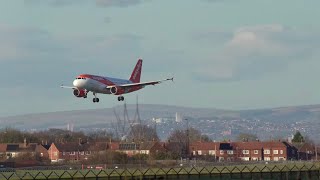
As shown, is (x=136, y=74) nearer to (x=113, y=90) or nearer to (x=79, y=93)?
(x=113, y=90)

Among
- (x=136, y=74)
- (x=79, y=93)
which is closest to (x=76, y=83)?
(x=79, y=93)

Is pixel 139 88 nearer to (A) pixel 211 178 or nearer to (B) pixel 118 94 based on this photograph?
(B) pixel 118 94

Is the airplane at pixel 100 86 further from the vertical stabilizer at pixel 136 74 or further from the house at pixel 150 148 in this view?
the house at pixel 150 148

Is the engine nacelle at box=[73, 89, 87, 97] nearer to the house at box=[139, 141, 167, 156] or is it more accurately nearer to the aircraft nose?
the aircraft nose

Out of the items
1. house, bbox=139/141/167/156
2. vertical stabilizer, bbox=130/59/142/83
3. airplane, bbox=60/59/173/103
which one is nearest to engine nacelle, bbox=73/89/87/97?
airplane, bbox=60/59/173/103

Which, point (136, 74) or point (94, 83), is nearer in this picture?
point (94, 83)

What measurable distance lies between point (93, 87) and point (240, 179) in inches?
1598

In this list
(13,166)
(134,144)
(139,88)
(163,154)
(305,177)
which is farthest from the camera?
(134,144)

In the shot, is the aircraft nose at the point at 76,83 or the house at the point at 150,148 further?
the house at the point at 150,148

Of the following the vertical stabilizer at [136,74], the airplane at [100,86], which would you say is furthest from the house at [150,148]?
the airplane at [100,86]

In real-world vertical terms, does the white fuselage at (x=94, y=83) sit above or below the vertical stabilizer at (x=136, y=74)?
below

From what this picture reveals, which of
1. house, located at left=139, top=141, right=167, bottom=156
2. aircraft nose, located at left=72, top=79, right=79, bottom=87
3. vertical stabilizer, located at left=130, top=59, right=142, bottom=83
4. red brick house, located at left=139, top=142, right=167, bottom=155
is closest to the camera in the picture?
aircraft nose, located at left=72, top=79, right=79, bottom=87

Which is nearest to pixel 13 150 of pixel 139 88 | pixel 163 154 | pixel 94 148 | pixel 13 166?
pixel 94 148

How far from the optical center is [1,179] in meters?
83.3
